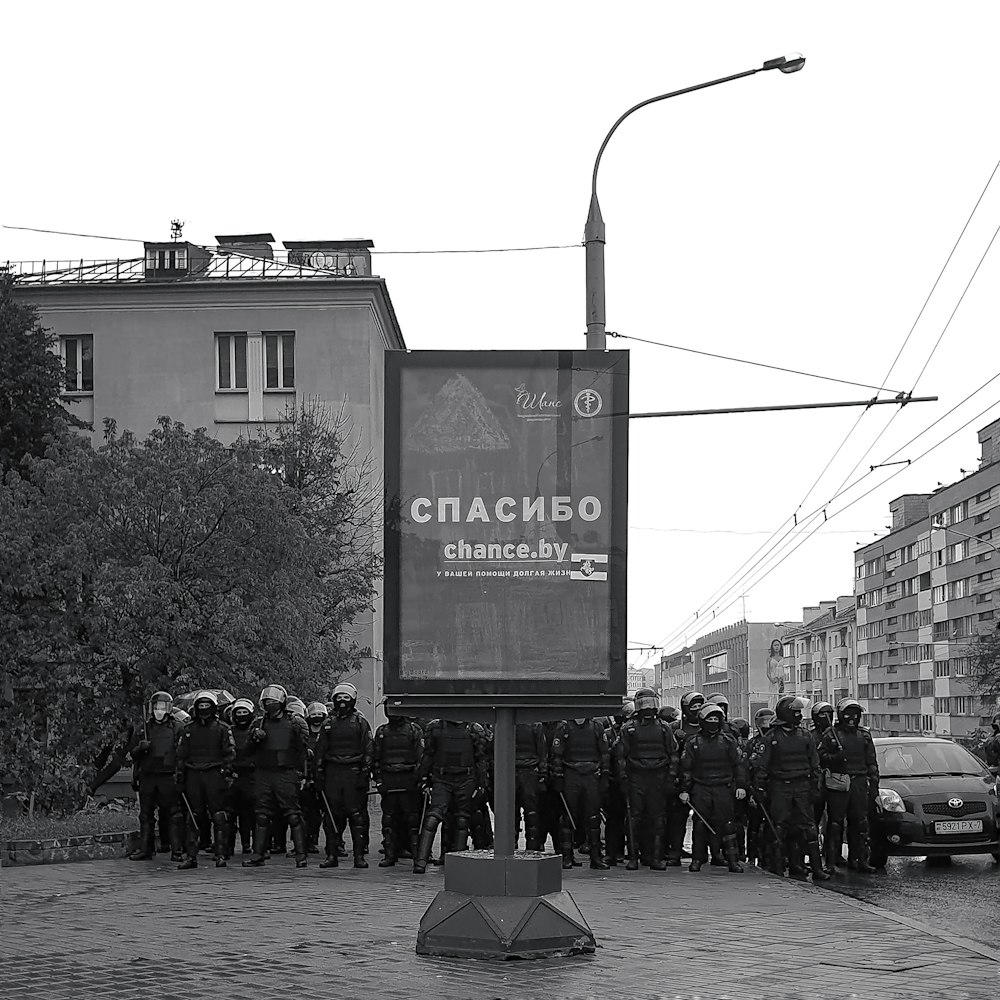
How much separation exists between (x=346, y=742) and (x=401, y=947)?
19.5 ft

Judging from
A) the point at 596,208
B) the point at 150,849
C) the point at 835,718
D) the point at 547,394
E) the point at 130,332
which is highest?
the point at 130,332

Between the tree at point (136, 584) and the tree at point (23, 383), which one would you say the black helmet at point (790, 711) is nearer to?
the tree at point (136, 584)

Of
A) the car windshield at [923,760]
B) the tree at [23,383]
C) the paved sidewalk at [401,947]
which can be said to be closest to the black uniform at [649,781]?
the paved sidewalk at [401,947]

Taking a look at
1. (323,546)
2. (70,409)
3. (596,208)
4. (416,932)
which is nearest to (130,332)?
(70,409)

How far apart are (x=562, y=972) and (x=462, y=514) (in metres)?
2.92

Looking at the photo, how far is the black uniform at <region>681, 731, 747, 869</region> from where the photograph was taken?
15.4 m

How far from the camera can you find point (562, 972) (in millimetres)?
8711

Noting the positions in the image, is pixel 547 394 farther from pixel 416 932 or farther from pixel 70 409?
pixel 70 409

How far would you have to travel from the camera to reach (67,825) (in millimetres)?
16484

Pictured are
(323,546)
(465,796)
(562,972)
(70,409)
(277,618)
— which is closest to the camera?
(562,972)

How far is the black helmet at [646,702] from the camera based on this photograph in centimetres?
1582

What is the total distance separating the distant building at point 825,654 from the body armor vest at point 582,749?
121 meters

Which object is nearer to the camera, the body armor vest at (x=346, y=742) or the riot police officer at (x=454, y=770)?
the riot police officer at (x=454, y=770)

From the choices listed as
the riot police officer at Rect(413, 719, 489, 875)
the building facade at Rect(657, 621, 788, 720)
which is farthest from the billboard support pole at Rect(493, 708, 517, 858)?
the building facade at Rect(657, 621, 788, 720)
